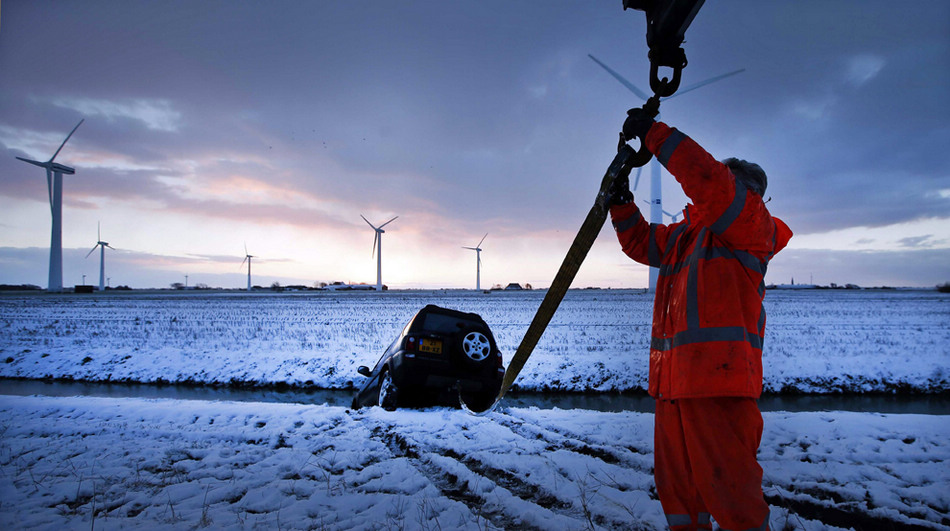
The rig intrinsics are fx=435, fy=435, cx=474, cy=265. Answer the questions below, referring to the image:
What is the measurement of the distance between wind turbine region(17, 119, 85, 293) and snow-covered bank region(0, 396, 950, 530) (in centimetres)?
6353

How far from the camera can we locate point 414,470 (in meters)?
4.78

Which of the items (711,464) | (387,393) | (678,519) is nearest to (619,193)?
(711,464)

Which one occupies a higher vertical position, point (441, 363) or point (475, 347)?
point (475, 347)

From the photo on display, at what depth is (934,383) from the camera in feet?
36.8

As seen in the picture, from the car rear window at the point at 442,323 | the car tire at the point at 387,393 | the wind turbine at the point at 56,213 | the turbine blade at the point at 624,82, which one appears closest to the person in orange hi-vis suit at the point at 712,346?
the car rear window at the point at 442,323

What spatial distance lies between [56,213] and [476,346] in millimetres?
80958

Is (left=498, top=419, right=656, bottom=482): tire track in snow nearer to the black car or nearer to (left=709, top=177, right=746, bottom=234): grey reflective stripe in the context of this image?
the black car

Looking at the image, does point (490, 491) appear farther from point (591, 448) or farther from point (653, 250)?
point (653, 250)

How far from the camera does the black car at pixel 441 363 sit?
7.13 metres

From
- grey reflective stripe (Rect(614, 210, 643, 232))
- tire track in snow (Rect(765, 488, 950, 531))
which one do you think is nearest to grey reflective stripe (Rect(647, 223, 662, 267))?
grey reflective stripe (Rect(614, 210, 643, 232))

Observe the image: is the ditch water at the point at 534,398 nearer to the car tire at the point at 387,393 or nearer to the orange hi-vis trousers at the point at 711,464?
the car tire at the point at 387,393

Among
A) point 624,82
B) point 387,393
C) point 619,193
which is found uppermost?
point 624,82

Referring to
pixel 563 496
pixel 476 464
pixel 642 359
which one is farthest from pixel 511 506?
pixel 642 359

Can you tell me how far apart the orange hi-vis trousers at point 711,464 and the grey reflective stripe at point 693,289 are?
1.46 ft
